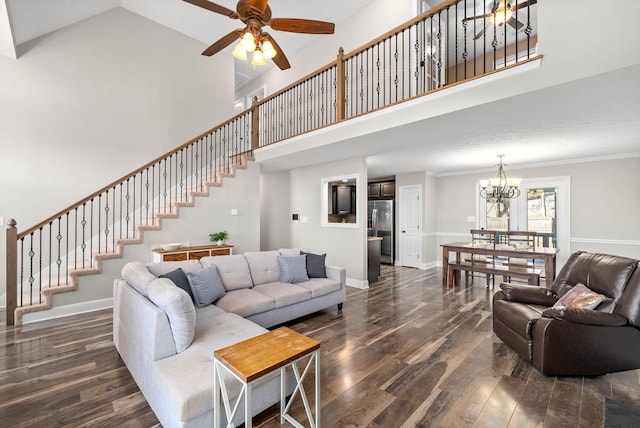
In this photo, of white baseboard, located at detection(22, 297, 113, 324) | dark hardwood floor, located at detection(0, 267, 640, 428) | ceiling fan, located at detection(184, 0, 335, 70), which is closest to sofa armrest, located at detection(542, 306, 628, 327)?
dark hardwood floor, located at detection(0, 267, 640, 428)

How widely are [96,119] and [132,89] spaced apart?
934mm

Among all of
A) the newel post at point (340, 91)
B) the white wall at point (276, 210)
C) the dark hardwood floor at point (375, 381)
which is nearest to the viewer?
the dark hardwood floor at point (375, 381)

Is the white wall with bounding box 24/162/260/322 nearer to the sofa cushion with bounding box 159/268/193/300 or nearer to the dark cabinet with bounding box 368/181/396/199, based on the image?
the sofa cushion with bounding box 159/268/193/300

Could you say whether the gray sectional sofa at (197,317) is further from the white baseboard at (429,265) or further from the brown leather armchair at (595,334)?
the white baseboard at (429,265)

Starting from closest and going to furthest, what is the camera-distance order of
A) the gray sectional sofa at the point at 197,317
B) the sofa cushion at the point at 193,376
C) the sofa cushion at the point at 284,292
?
the sofa cushion at the point at 193,376 → the gray sectional sofa at the point at 197,317 → the sofa cushion at the point at 284,292

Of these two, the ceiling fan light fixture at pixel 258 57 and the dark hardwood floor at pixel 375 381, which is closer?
the dark hardwood floor at pixel 375 381

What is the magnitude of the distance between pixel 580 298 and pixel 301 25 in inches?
147

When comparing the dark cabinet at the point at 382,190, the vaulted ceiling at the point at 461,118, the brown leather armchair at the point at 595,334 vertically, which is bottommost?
the brown leather armchair at the point at 595,334

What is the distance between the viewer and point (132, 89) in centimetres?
575

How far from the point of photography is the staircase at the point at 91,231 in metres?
3.82

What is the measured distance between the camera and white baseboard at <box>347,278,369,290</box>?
5395 mm

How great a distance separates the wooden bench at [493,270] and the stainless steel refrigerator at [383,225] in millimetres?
2364

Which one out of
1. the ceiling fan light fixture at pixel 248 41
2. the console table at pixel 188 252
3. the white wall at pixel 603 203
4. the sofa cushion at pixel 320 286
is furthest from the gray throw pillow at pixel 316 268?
the white wall at pixel 603 203

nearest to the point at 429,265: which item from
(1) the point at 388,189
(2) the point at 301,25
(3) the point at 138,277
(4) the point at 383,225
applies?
(4) the point at 383,225
